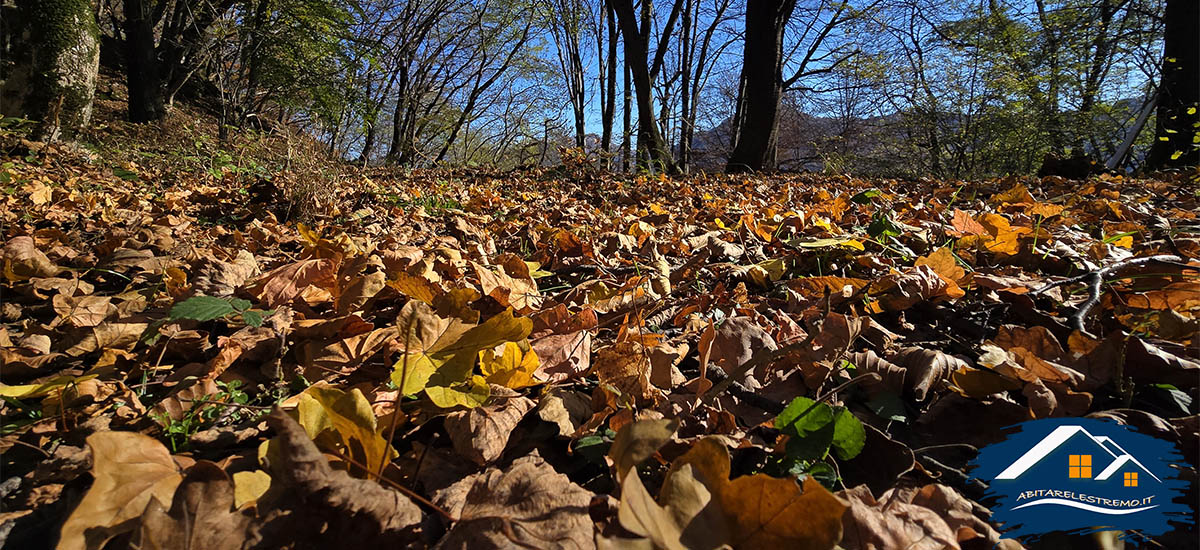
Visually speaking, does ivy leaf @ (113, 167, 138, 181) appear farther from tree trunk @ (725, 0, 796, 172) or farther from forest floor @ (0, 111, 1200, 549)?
tree trunk @ (725, 0, 796, 172)

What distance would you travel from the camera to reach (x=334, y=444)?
57 centimetres

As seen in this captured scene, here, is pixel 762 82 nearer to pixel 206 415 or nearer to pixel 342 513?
pixel 206 415

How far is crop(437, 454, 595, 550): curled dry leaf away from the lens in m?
0.45

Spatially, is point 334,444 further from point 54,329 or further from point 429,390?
point 54,329

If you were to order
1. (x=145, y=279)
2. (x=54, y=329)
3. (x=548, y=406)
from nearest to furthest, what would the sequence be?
(x=548, y=406) → (x=54, y=329) → (x=145, y=279)

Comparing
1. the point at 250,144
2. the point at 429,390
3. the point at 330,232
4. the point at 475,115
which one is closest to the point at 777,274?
the point at 429,390

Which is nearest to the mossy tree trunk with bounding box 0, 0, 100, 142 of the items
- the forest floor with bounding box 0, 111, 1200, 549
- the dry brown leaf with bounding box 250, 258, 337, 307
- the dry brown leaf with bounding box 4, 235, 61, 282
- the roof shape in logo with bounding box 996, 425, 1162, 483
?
the forest floor with bounding box 0, 111, 1200, 549

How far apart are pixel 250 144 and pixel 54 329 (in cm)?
302

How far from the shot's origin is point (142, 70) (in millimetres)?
7785

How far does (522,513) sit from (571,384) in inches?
12.9

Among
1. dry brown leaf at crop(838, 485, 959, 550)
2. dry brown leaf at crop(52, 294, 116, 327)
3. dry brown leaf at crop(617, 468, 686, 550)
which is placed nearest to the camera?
dry brown leaf at crop(617, 468, 686, 550)

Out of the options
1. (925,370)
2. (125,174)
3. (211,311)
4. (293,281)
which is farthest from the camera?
(125,174)

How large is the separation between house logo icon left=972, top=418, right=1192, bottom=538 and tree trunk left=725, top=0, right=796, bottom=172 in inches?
238

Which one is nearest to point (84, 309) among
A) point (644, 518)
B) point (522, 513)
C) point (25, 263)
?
point (25, 263)
